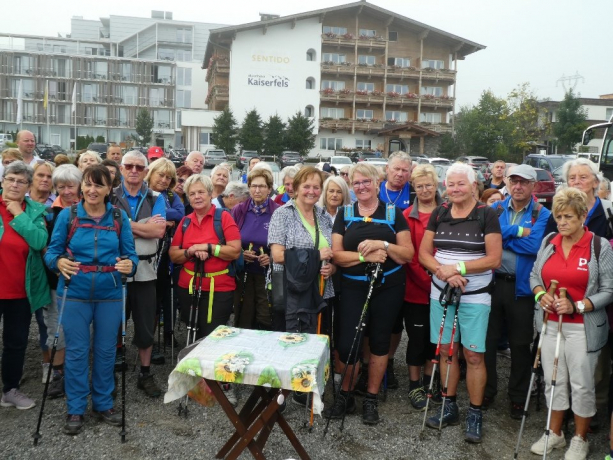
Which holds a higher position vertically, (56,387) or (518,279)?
(518,279)

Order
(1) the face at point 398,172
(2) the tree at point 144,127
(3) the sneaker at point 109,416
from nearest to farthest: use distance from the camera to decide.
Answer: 1. (3) the sneaker at point 109,416
2. (1) the face at point 398,172
3. (2) the tree at point 144,127

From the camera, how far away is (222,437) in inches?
169

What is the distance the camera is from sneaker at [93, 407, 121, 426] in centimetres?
444

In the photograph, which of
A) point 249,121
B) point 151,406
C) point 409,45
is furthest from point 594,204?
point 409,45

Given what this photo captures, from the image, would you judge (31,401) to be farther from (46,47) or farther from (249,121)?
(46,47)

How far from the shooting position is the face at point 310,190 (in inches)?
181

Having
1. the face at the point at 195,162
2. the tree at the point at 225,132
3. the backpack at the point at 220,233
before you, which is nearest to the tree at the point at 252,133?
the tree at the point at 225,132

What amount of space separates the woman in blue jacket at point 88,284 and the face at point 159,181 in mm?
1156

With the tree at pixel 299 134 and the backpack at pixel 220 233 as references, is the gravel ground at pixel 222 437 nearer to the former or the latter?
the backpack at pixel 220 233

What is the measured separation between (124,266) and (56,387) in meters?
1.54

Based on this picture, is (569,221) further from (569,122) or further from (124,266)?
(569,122)

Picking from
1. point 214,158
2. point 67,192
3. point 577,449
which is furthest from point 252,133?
point 577,449

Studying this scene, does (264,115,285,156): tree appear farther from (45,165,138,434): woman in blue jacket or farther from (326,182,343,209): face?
(45,165,138,434): woman in blue jacket

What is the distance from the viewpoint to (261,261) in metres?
5.39
